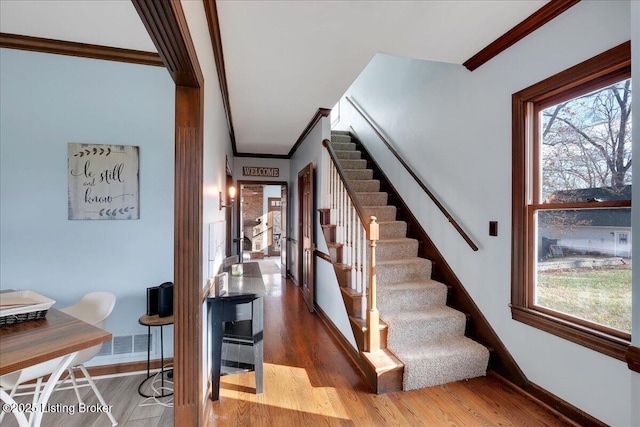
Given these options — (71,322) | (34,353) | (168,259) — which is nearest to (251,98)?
(168,259)

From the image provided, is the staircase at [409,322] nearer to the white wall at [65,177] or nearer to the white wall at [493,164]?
the white wall at [493,164]

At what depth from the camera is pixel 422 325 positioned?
255 cm

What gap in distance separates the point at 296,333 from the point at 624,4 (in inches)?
142

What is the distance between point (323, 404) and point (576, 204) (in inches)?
83.9

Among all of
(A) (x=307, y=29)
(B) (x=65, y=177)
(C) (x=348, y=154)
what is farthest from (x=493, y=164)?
(B) (x=65, y=177)

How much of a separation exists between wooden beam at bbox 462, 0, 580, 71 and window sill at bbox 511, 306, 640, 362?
1.95m

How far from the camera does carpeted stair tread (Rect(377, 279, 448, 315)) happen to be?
2.72m

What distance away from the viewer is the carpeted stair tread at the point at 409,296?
272cm

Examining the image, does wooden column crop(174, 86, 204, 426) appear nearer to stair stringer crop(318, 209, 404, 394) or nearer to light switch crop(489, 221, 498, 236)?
stair stringer crop(318, 209, 404, 394)

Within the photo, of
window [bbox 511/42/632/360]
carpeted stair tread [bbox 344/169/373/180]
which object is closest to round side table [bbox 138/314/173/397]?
window [bbox 511/42/632/360]

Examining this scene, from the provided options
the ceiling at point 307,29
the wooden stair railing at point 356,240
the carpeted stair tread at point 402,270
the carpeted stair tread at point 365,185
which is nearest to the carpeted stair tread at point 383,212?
the carpeted stair tread at point 365,185

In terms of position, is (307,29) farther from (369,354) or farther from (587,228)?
(369,354)

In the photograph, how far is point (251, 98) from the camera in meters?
3.24

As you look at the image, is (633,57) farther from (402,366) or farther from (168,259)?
(168,259)
